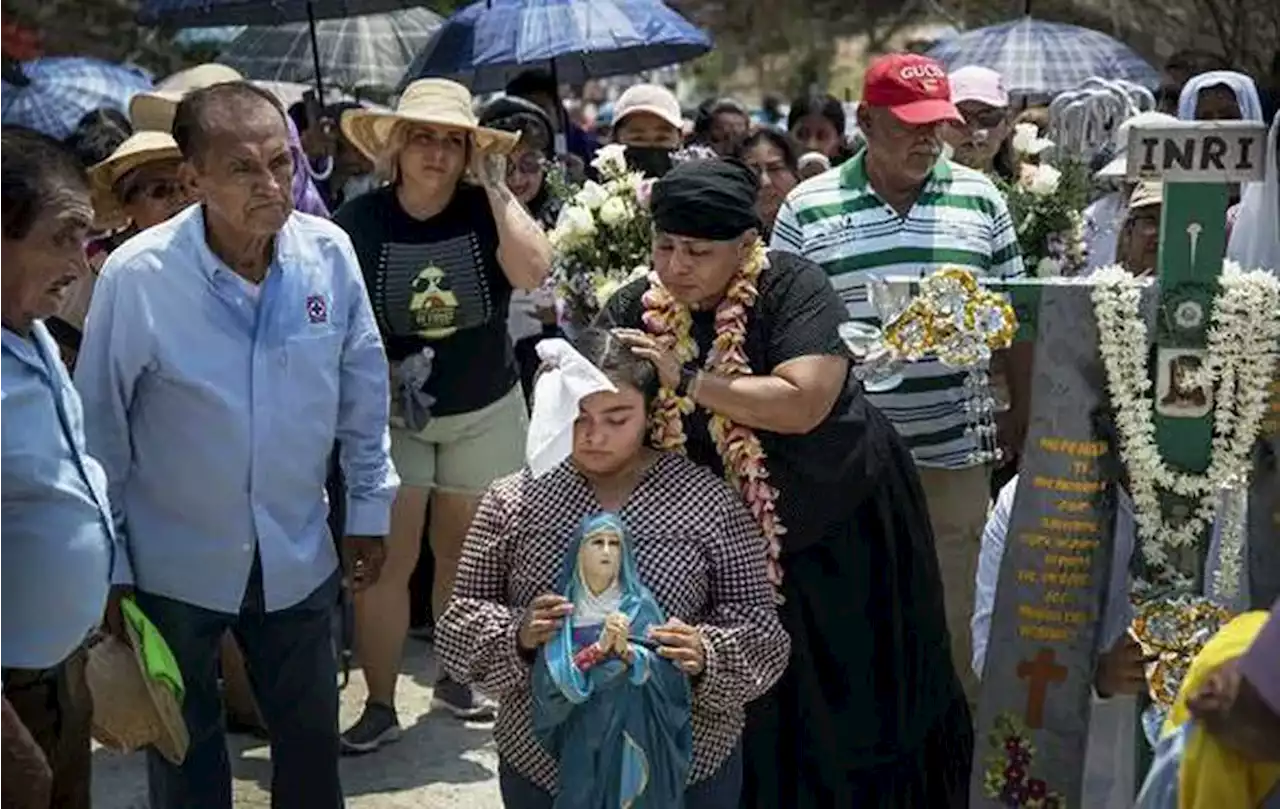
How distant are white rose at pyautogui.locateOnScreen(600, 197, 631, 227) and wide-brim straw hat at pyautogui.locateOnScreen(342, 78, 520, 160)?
1.19m

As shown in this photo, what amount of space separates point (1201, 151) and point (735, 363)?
3.74ft

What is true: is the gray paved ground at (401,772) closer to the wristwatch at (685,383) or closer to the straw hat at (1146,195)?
the wristwatch at (685,383)

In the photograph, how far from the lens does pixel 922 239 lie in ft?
19.7

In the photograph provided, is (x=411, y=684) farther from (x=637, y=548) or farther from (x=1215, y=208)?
(x=1215, y=208)

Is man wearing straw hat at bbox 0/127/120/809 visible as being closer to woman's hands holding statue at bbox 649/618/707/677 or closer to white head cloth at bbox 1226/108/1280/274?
woman's hands holding statue at bbox 649/618/707/677

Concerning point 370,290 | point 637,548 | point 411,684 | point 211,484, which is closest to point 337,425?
point 211,484

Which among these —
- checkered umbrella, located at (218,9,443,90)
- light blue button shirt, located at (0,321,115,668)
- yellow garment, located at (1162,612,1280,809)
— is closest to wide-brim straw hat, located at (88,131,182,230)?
light blue button shirt, located at (0,321,115,668)

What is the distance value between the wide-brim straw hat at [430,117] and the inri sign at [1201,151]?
284cm

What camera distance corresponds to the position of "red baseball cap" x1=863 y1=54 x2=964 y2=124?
19.7 feet

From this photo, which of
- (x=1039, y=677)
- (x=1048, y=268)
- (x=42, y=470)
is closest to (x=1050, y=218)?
(x=1048, y=268)

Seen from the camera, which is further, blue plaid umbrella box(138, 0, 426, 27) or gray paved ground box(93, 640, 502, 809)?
blue plaid umbrella box(138, 0, 426, 27)

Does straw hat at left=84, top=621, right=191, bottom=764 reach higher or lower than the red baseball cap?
lower

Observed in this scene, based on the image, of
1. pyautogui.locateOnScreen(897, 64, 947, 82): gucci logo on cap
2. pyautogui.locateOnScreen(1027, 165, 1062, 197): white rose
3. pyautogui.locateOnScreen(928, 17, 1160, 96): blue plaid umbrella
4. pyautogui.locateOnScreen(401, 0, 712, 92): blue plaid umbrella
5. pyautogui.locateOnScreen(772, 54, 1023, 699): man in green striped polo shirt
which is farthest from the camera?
pyautogui.locateOnScreen(928, 17, 1160, 96): blue plaid umbrella

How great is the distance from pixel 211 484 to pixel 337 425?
41 centimetres
